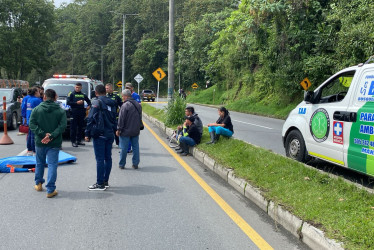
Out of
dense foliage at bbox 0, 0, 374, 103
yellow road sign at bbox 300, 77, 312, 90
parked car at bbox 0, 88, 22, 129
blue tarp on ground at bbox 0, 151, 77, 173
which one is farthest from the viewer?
yellow road sign at bbox 300, 77, 312, 90

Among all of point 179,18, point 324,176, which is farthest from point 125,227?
point 179,18

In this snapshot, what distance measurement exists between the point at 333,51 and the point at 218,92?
24037 mm

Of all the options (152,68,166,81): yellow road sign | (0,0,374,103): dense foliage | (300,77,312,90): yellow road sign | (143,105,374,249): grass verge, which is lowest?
(143,105,374,249): grass verge

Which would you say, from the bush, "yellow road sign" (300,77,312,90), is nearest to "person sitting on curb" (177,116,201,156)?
the bush

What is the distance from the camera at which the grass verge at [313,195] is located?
3.78 m

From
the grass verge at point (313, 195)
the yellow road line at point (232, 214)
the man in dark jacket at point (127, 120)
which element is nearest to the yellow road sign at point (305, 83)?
the grass verge at point (313, 195)

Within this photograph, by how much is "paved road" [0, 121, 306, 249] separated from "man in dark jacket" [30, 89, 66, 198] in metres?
0.37

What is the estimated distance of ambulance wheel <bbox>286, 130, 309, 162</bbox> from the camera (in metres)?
7.48

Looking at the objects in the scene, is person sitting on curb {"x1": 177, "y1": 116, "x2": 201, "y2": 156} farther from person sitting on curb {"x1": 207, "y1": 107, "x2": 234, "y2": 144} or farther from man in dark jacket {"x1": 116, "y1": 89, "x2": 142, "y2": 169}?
man in dark jacket {"x1": 116, "y1": 89, "x2": 142, "y2": 169}

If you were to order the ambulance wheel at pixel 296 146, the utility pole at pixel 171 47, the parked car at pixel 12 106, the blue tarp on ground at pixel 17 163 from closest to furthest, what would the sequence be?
the blue tarp on ground at pixel 17 163 < the ambulance wheel at pixel 296 146 < the parked car at pixel 12 106 < the utility pole at pixel 171 47

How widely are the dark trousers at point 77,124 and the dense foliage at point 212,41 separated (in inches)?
496

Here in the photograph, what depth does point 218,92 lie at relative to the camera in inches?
1786

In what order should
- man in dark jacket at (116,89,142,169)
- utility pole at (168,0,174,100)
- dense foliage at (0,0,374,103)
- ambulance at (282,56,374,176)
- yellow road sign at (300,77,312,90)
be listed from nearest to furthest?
ambulance at (282,56,374,176) → man in dark jacket at (116,89,142,169) → utility pole at (168,0,174,100) → dense foliage at (0,0,374,103) → yellow road sign at (300,77,312,90)

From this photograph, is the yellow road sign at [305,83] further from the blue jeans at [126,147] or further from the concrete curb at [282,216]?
the blue jeans at [126,147]
